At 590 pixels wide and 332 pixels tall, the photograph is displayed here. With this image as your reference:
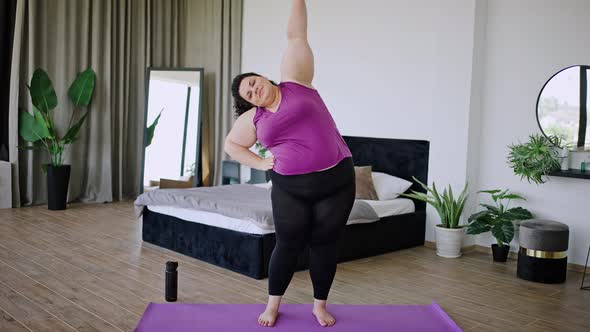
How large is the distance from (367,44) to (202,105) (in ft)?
7.35

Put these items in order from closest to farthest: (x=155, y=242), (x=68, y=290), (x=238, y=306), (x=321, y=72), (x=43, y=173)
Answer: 1. (x=238, y=306)
2. (x=68, y=290)
3. (x=155, y=242)
4. (x=321, y=72)
5. (x=43, y=173)

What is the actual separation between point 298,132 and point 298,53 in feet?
1.12

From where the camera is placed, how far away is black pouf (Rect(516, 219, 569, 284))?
3613mm

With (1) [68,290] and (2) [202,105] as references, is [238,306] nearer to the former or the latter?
(1) [68,290]

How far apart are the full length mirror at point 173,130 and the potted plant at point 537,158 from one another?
141 inches

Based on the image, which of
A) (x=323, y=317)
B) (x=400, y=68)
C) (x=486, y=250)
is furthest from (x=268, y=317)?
(x=400, y=68)

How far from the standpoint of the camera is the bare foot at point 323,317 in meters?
2.69

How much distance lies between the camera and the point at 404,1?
188 inches

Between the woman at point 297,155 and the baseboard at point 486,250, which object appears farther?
the baseboard at point 486,250

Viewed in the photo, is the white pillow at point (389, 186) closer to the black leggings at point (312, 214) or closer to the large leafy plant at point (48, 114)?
the black leggings at point (312, 214)

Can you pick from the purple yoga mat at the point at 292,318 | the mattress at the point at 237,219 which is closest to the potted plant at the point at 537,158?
the mattress at the point at 237,219

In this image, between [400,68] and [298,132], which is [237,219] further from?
[400,68]

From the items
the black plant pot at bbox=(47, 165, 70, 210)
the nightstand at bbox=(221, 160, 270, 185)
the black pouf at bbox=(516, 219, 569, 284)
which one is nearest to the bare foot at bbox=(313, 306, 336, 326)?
the black pouf at bbox=(516, 219, 569, 284)

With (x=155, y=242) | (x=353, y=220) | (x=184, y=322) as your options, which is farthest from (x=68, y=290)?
(x=353, y=220)
